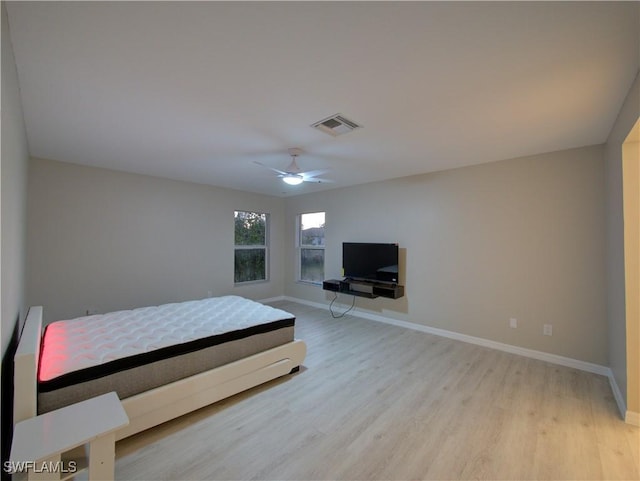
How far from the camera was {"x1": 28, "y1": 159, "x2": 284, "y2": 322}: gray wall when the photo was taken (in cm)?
366

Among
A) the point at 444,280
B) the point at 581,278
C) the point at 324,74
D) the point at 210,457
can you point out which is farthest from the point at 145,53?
the point at 581,278

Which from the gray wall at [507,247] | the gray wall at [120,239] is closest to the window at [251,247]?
the gray wall at [120,239]

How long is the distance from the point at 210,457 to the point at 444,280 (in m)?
3.52

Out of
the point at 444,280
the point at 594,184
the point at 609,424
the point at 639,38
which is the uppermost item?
the point at 639,38

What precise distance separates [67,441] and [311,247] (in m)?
4.96

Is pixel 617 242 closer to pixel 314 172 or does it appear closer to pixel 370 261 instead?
pixel 370 261

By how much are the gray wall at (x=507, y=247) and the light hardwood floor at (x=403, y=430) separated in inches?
22.1

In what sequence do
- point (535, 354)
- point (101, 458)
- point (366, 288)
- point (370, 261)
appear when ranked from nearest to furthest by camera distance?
point (101, 458)
point (535, 354)
point (370, 261)
point (366, 288)

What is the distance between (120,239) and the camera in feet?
13.9

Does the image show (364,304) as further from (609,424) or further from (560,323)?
(609,424)

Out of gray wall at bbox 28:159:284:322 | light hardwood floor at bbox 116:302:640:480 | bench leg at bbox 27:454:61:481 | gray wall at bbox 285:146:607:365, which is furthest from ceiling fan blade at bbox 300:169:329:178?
bench leg at bbox 27:454:61:481

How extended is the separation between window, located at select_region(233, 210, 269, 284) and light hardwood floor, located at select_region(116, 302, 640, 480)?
131 inches

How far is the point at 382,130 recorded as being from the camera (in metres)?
2.61

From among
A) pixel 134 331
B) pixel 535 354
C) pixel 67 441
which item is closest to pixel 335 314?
pixel 535 354
